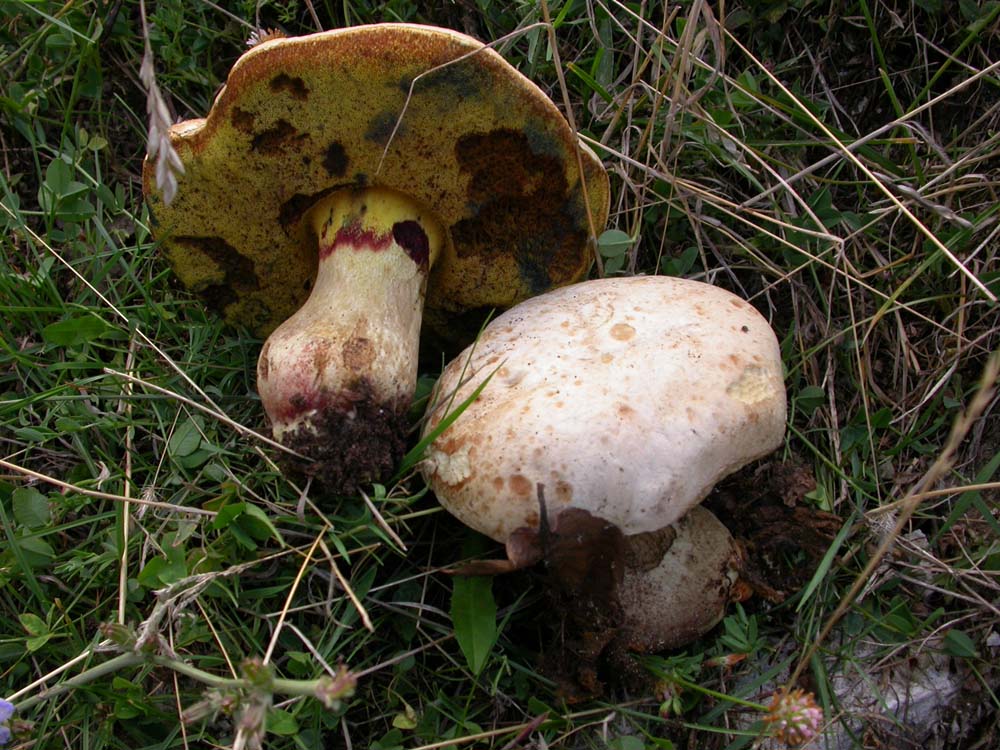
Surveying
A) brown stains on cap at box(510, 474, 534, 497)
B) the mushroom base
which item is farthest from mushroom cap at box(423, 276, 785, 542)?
the mushroom base

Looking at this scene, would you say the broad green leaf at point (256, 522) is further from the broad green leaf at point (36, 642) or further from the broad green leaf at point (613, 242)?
the broad green leaf at point (613, 242)

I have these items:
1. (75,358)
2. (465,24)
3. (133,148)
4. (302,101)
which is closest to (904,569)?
(302,101)

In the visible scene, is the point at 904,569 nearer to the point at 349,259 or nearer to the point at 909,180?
the point at 909,180

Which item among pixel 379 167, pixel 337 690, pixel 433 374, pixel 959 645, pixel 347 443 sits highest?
pixel 379 167

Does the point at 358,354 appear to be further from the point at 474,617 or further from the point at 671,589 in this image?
the point at 671,589

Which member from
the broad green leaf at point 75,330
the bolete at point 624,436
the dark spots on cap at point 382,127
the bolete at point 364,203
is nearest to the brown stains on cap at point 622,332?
the bolete at point 624,436

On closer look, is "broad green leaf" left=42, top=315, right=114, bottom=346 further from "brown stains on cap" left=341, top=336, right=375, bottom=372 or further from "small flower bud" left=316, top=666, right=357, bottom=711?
"small flower bud" left=316, top=666, right=357, bottom=711

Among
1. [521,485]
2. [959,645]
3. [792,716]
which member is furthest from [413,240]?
[959,645]
